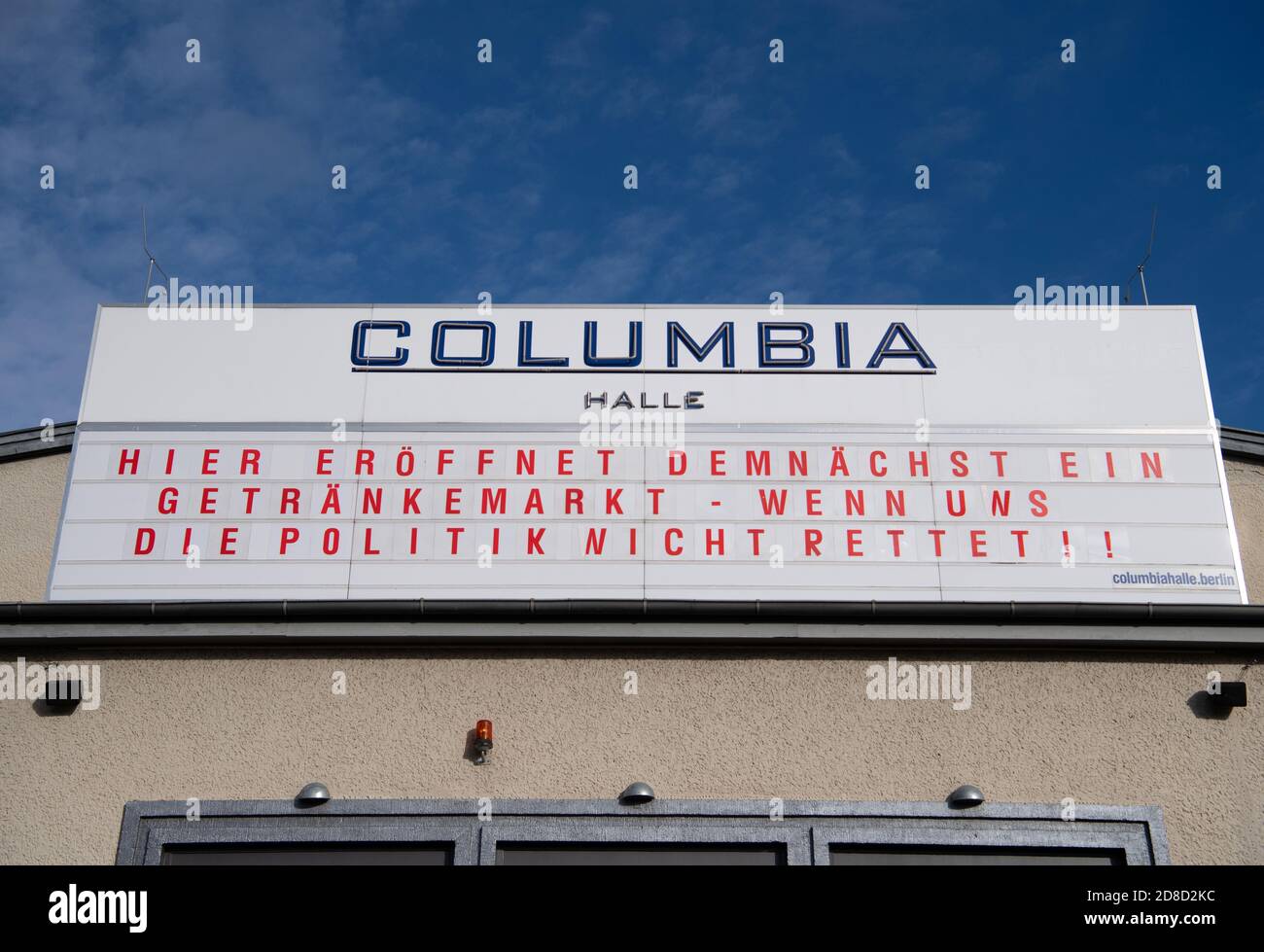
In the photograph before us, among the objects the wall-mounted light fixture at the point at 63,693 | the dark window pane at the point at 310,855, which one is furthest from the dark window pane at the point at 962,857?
the wall-mounted light fixture at the point at 63,693

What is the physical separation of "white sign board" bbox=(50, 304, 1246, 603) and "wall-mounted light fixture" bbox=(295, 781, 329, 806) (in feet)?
4.63

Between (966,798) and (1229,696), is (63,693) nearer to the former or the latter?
(966,798)

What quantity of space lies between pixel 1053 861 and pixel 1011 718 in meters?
0.96

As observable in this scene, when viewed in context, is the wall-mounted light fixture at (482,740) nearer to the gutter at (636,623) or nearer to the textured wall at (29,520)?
the gutter at (636,623)

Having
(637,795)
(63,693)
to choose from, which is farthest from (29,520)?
(637,795)

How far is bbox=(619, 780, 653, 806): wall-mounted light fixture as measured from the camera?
26.5ft

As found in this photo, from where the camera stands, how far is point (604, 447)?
30.6 feet

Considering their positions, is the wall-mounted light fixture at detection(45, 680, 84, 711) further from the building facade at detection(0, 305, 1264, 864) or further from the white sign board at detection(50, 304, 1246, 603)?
the white sign board at detection(50, 304, 1246, 603)

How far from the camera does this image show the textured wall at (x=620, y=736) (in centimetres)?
817

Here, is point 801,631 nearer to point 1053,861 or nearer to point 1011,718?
point 1011,718

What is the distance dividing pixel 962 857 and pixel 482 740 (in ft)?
10.7

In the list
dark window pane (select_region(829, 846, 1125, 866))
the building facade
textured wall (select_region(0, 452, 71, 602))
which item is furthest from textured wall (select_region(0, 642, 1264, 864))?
textured wall (select_region(0, 452, 71, 602))
